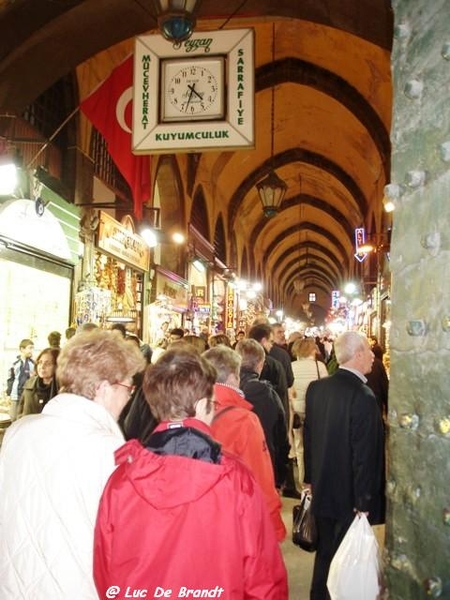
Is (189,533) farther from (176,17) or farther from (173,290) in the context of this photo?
(173,290)

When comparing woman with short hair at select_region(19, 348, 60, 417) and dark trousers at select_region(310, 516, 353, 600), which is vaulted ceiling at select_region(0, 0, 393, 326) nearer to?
woman with short hair at select_region(19, 348, 60, 417)

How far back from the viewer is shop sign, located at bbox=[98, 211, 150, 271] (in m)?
10.0

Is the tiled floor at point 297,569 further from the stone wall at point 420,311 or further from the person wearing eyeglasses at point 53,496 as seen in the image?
the person wearing eyeglasses at point 53,496

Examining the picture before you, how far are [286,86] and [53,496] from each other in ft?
52.1

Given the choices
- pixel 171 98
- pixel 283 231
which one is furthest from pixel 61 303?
pixel 283 231

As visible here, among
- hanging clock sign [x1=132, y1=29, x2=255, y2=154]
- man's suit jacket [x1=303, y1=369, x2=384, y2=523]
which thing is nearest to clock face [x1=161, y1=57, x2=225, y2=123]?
hanging clock sign [x1=132, y1=29, x2=255, y2=154]

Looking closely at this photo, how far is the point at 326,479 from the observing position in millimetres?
3564

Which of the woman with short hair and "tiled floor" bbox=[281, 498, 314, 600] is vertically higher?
the woman with short hair

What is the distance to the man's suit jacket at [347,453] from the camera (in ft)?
11.0

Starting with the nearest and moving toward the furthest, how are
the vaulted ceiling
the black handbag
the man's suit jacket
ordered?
1. the man's suit jacket
2. the black handbag
3. the vaulted ceiling

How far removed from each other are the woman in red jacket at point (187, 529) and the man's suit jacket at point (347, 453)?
184cm

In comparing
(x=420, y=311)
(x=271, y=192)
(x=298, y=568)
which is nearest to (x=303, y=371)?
(x=298, y=568)

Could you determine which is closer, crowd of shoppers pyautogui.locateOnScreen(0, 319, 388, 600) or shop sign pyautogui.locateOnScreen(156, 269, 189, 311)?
crowd of shoppers pyautogui.locateOnScreen(0, 319, 388, 600)

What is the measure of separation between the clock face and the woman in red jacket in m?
4.39
